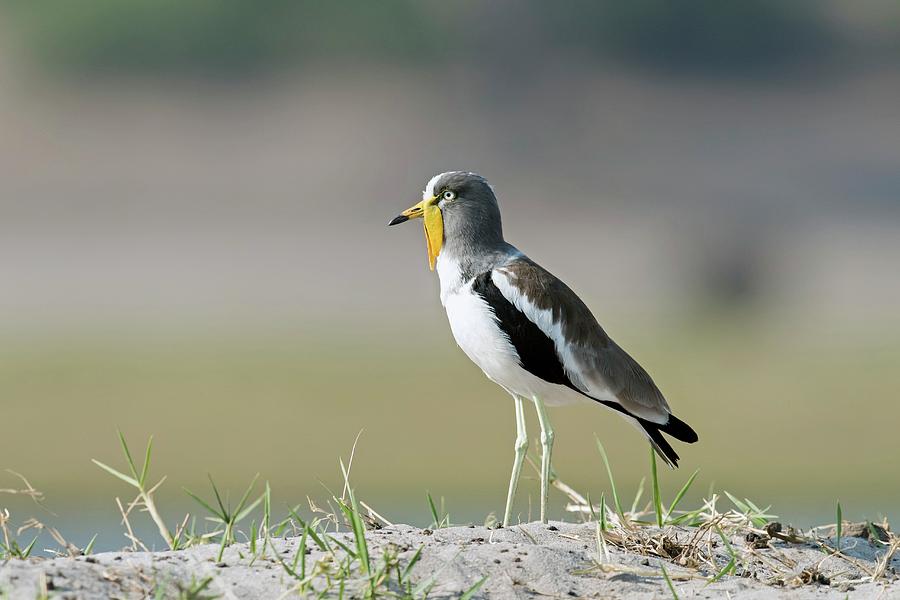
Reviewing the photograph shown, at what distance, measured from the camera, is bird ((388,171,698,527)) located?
4754 millimetres

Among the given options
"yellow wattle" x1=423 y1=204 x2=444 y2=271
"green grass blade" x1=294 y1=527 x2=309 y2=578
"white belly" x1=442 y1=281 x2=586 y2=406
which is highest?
"yellow wattle" x1=423 y1=204 x2=444 y2=271

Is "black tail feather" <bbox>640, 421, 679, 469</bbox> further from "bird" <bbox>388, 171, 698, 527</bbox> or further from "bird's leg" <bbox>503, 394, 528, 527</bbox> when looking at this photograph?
"bird's leg" <bbox>503, 394, 528, 527</bbox>

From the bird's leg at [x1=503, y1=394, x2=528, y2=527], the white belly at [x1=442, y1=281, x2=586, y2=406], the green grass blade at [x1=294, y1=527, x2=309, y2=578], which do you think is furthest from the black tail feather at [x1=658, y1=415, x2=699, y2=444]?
the green grass blade at [x1=294, y1=527, x2=309, y2=578]

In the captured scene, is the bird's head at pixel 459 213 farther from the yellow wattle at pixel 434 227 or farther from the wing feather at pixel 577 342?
the wing feather at pixel 577 342

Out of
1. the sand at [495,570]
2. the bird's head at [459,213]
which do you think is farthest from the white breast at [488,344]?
the sand at [495,570]

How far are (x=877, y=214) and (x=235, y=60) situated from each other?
17.3 m

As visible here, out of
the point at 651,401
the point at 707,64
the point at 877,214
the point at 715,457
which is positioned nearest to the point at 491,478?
the point at 715,457

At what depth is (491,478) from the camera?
11.8 m

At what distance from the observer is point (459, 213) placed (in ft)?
16.3

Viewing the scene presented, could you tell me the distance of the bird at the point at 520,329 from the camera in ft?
15.6

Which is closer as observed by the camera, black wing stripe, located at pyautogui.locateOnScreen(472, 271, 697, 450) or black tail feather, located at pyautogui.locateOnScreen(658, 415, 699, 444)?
black wing stripe, located at pyautogui.locateOnScreen(472, 271, 697, 450)

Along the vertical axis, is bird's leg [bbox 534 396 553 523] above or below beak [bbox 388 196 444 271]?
below

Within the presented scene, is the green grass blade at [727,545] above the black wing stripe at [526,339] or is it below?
below

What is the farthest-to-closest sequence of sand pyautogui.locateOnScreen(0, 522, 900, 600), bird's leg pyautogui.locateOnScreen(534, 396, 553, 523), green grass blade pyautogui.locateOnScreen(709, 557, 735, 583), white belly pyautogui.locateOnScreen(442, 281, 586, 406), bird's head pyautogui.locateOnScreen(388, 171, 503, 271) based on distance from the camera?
bird's head pyautogui.locateOnScreen(388, 171, 503, 271) → white belly pyautogui.locateOnScreen(442, 281, 586, 406) → bird's leg pyautogui.locateOnScreen(534, 396, 553, 523) → green grass blade pyautogui.locateOnScreen(709, 557, 735, 583) → sand pyautogui.locateOnScreen(0, 522, 900, 600)
